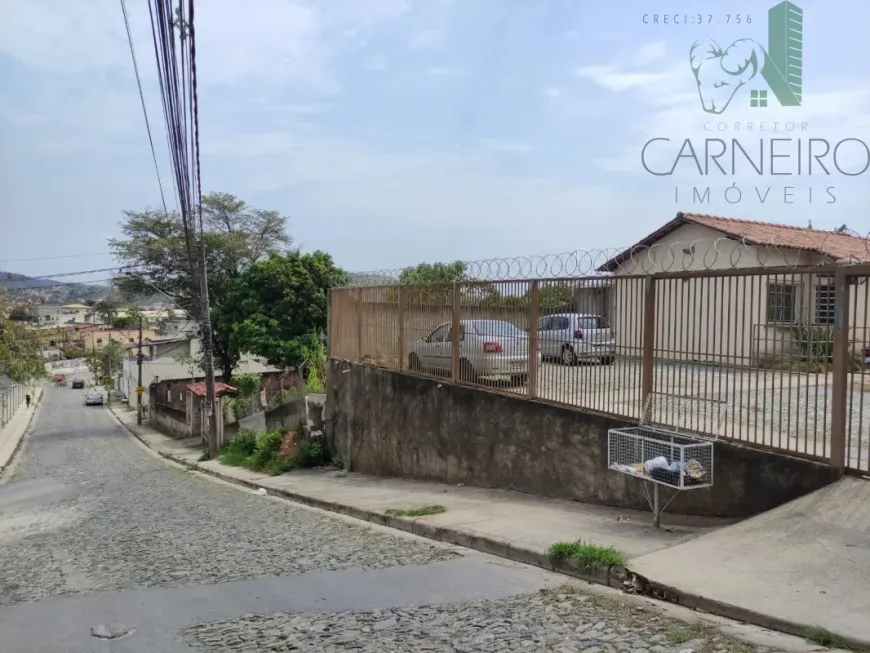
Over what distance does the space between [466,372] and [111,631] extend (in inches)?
256

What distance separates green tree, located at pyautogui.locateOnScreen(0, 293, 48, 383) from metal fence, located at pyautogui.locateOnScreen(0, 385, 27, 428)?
502 inches

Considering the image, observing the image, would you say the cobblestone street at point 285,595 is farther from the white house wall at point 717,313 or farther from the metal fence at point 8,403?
the metal fence at point 8,403

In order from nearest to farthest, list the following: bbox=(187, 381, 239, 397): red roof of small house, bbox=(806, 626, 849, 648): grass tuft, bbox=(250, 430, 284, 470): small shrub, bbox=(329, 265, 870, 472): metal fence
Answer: bbox=(806, 626, 849, 648): grass tuft
bbox=(329, 265, 870, 472): metal fence
bbox=(250, 430, 284, 470): small shrub
bbox=(187, 381, 239, 397): red roof of small house

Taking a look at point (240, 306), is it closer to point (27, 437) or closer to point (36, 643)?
point (27, 437)

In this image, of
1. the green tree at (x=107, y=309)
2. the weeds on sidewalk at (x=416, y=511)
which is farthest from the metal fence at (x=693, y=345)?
the green tree at (x=107, y=309)

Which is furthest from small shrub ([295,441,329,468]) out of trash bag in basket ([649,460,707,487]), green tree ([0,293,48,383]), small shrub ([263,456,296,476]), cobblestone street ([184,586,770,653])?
green tree ([0,293,48,383])

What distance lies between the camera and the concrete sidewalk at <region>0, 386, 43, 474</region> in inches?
1140

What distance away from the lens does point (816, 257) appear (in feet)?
28.6

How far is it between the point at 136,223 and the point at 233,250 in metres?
5.85

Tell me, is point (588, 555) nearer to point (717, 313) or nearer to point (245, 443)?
point (717, 313)

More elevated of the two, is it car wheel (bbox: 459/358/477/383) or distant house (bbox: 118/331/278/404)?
car wheel (bbox: 459/358/477/383)

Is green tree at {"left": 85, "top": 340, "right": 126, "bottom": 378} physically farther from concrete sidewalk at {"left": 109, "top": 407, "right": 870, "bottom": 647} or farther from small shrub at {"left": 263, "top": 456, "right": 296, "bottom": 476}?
concrete sidewalk at {"left": 109, "top": 407, "right": 870, "bottom": 647}

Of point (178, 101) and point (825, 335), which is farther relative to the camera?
point (178, 101)

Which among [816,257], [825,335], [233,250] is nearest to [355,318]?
[816,257]
